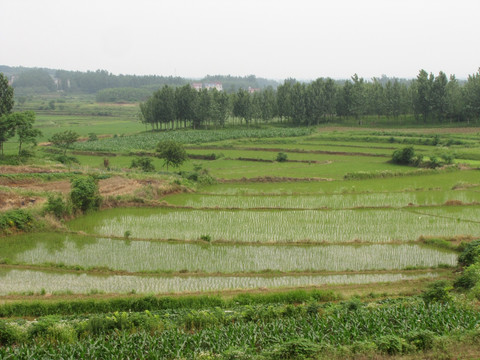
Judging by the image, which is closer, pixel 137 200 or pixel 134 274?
pixel 134 274

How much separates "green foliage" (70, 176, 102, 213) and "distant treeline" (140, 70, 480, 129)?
48.8 m

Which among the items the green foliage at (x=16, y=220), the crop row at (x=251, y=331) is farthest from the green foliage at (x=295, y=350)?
the green foliage at (x=16, y=220)

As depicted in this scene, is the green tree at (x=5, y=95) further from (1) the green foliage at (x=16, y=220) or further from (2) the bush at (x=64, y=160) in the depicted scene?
(1) the green foliage at (x=16, y=220)

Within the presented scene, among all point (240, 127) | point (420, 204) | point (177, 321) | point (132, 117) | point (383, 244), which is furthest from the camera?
point (132, 117)

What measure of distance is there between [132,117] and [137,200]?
264 ft

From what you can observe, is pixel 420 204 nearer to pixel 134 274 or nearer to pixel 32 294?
pixel 134 274

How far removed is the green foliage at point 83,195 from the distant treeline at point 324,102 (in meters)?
48.8

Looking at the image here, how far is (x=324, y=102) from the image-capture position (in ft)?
253

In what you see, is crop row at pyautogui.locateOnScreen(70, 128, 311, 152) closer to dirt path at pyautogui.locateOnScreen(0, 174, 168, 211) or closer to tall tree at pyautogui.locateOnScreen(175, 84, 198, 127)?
tall tree at pyautogui.locateOnScreen(175, 84, 198, 127)

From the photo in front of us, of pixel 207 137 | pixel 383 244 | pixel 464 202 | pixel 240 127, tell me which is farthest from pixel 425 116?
pixel 383 244

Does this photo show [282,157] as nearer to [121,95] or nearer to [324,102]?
[324,102]

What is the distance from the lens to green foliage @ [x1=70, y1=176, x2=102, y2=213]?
88.8ft

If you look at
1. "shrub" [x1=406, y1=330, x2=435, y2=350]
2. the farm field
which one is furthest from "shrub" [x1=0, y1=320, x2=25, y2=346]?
"shrub" [x1=406, y1=330, x2=435, y2=350]

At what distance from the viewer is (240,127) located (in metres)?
78.4
